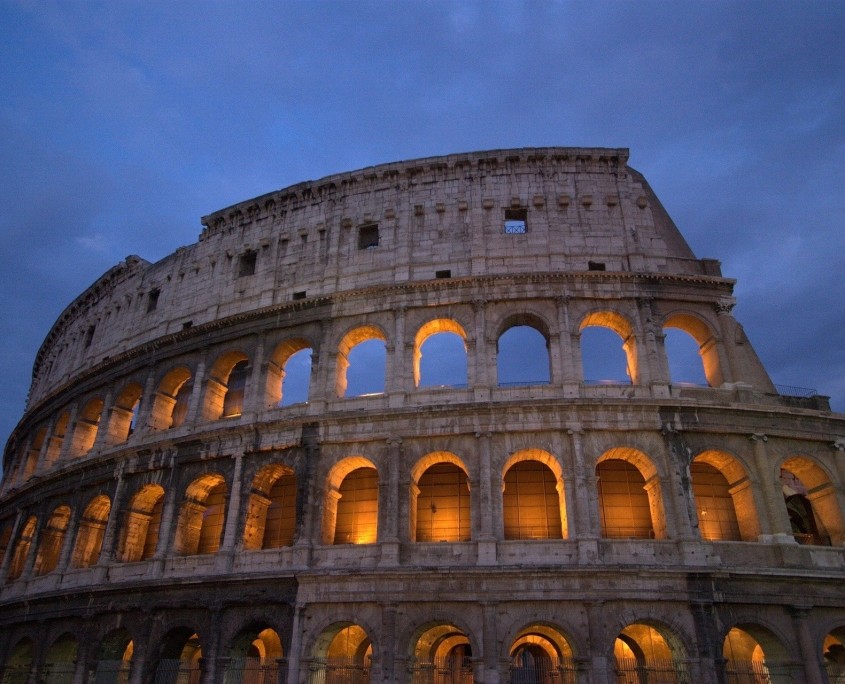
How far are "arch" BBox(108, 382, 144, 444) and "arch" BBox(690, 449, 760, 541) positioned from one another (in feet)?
64.3

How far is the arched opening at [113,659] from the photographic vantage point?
792 inches

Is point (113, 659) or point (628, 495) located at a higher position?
point (628, 495)

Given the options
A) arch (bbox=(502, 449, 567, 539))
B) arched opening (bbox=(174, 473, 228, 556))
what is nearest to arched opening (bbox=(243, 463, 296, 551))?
arched opening (bbox=(174, 473, 228, 556))

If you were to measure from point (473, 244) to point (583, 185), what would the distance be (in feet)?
14.3

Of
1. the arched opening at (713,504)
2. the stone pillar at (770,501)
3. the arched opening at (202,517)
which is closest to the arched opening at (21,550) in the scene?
the arched opening at (202,517)

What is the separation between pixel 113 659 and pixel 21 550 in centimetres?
914

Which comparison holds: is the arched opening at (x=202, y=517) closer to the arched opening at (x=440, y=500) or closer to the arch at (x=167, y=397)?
the arch at (x=167, y=397)

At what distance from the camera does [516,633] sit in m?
16.4

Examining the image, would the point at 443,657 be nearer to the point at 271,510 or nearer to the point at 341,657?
the point at 341,657

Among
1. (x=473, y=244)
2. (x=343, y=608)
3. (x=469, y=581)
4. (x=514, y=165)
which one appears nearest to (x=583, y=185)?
(x=514, y=165)

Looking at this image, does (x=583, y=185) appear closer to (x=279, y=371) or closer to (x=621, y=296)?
(x=621, y=296)

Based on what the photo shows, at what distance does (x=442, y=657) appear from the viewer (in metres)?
19.6

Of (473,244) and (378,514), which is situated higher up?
(473,244)

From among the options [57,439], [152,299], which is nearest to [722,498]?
[152,299]
